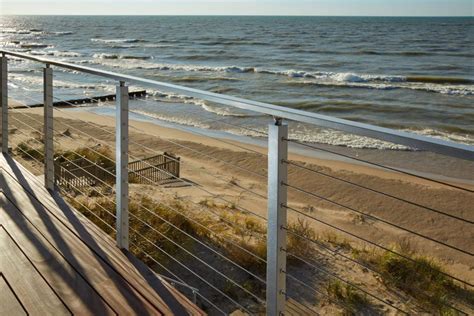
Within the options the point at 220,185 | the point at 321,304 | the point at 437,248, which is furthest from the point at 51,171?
the point at 220,185

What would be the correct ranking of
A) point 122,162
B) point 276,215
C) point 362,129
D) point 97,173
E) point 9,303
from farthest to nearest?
point 97,173 → point 122,162 → point 9,303 → point 276,215 → point 362,129

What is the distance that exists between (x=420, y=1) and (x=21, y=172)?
300 ft

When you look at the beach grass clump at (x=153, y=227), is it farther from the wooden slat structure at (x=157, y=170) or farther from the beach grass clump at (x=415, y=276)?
the wooden slat structure at (x=157, y=170)

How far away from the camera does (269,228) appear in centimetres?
192

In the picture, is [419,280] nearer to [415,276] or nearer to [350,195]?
[415,276]

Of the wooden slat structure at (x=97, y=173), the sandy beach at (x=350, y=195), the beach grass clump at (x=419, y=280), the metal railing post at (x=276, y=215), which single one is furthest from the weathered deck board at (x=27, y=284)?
the wooden slat structure at (x=97, y=173)

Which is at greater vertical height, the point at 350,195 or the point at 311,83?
the point at 311,83

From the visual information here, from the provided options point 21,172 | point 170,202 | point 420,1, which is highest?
point 420,1

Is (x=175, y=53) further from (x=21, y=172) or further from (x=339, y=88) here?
(x=21, y=172)

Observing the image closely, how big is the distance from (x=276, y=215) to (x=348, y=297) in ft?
8.17

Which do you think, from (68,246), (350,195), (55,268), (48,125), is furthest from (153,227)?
(350,195)

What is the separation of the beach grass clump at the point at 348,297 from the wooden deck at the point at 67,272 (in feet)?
6.32

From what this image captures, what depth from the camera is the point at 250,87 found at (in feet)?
71.0

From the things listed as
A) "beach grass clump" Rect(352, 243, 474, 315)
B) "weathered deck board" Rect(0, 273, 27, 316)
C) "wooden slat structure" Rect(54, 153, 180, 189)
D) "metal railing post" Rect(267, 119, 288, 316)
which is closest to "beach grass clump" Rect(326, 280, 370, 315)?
"beach grass clump" Rect(352, 243, 474, 315)
